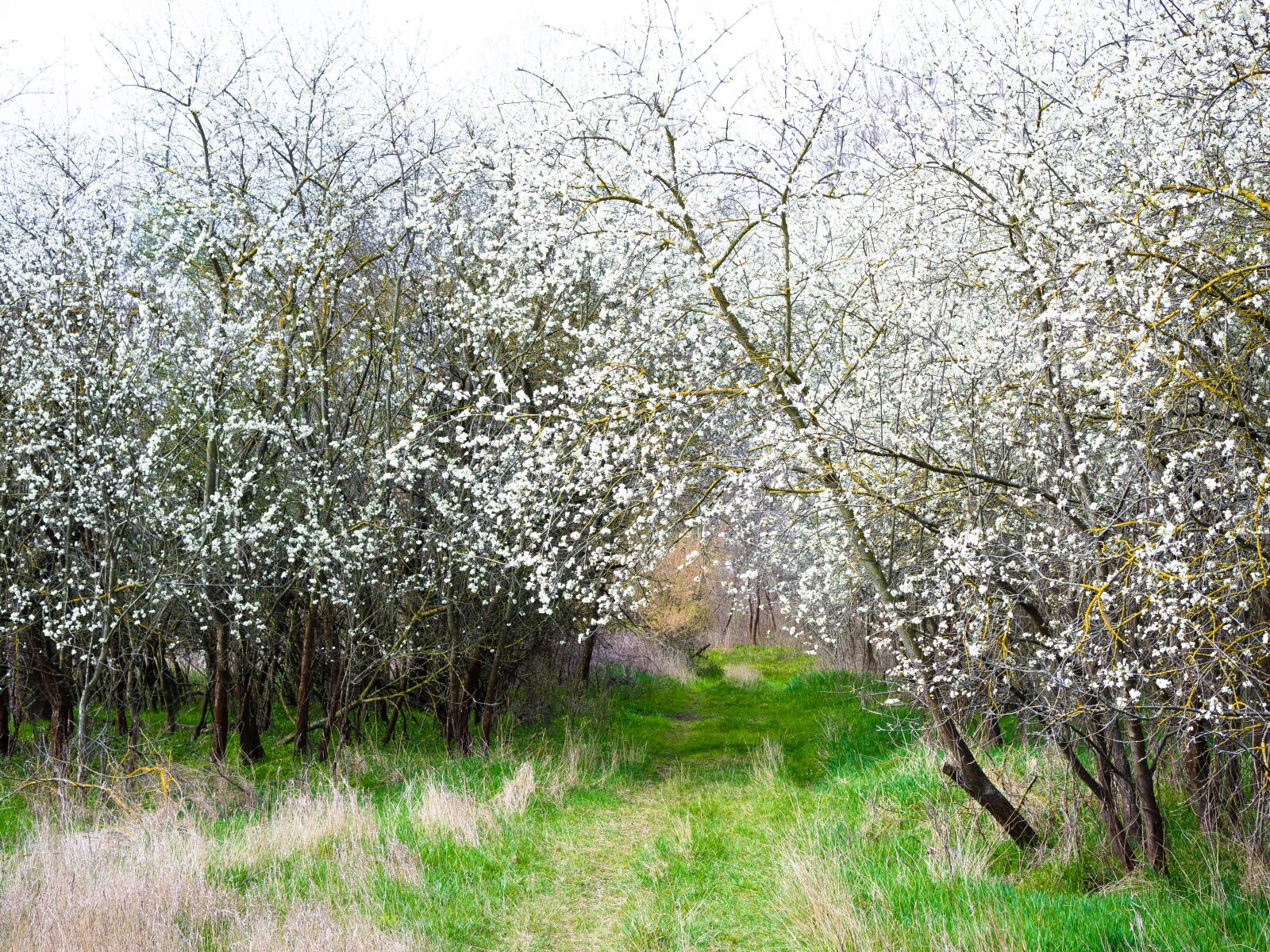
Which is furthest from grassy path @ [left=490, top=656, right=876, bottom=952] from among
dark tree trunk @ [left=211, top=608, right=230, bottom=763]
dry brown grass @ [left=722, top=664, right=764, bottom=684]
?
dry brown grass @ [left=722, top=664, right=764, bottom=684]

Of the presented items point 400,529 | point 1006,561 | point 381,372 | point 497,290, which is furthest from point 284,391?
point 1006,561

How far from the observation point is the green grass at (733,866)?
159 inches

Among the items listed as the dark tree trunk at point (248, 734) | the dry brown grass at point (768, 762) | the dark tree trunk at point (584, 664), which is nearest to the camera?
the dry brown grass at point (768, 762)

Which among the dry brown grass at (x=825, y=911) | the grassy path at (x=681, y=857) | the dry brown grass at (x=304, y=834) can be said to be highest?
the dry brown grass at (x=304, y=834)

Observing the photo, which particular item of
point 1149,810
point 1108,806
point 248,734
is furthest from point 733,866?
point 248,734

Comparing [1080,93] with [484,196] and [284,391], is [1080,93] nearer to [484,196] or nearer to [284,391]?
[484,196]

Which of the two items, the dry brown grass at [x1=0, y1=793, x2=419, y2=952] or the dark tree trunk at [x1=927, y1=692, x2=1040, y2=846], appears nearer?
the dry brown grass at [x1=0, y1=793, x2=419, y2=952]

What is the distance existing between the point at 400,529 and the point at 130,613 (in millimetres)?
2757

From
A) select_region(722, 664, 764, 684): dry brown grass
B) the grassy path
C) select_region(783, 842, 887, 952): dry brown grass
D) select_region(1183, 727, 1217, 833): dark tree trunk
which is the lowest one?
select_region(722, 664, 764, 684): dry brown grass

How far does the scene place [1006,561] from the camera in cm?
510

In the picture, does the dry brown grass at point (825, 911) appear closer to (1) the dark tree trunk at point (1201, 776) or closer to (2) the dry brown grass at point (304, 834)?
(1) the dark tree trunk at point (1201, 776)

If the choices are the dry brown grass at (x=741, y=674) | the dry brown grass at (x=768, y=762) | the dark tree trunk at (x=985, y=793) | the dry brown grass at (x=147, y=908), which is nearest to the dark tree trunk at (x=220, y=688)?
the dry brown grass at (x=147, y=908)

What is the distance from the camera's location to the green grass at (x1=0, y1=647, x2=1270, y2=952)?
4.05m

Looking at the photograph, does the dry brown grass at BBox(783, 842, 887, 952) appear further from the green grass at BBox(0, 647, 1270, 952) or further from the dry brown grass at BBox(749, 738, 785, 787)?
the dry brown grass at BBox(749, 738, 785, 787)
